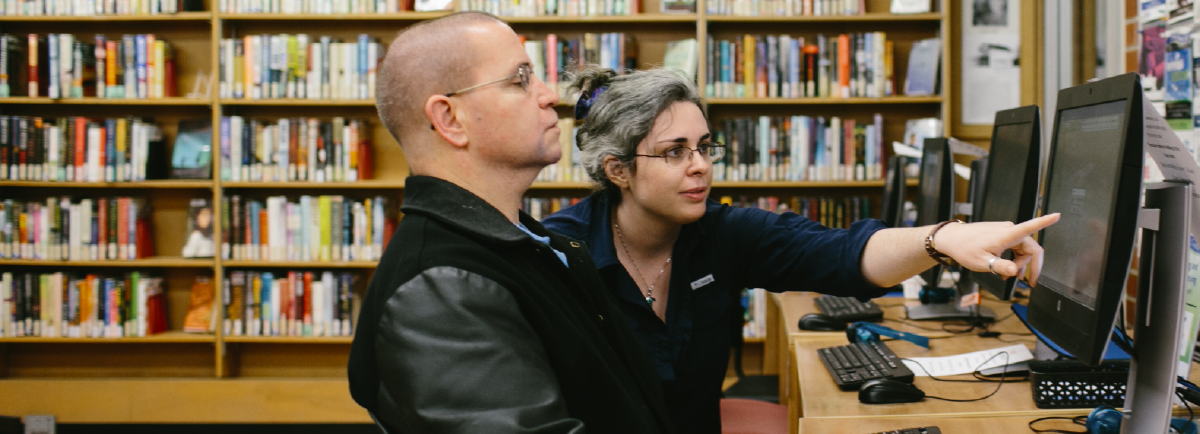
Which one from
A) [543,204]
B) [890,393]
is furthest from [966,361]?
[543,204]

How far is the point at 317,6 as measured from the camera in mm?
3629

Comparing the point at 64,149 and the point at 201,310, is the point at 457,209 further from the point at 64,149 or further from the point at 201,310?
the point at 64,149

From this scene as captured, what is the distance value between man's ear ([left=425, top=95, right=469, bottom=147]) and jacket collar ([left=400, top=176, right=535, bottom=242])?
0.06 metres

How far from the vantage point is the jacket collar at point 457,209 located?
2.98ft

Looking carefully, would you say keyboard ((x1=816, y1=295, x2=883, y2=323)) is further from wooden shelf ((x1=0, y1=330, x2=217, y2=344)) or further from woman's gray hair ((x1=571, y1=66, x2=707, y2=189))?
wooden shelf ((x1=0, y1=330, x2=217, y2=344))

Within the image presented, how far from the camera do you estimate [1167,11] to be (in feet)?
6.92

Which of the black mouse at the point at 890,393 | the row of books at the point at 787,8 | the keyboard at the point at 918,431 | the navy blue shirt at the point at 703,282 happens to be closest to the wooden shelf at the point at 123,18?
the row of books at the point at 787,8

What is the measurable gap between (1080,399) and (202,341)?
356 cm

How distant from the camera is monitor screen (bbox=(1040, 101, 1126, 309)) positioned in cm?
107

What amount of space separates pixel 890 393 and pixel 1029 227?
527mm

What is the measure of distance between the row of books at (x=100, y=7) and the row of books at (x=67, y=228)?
795 mm

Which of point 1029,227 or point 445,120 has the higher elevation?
point 445,120

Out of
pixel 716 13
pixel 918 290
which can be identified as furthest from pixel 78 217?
pixel 918 290

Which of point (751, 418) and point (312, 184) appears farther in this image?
point (312, 184)
